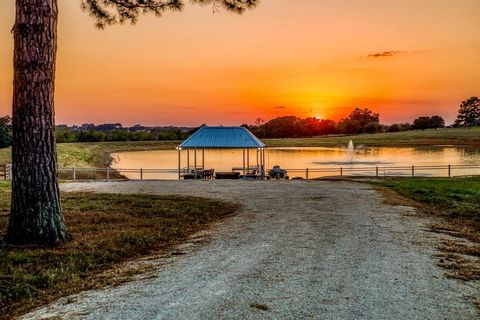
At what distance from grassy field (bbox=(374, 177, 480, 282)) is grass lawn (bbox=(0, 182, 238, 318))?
201 inches

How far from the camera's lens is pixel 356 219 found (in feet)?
40.4

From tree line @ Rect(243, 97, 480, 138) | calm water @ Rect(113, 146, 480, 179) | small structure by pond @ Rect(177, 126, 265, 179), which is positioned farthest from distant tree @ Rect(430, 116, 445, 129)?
small structure by pond @ Rect(177, 126, 265, 179)

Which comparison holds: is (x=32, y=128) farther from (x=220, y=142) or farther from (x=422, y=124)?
(x=422, y=124)

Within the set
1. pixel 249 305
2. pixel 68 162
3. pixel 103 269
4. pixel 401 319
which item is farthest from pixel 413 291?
pixel 68 162

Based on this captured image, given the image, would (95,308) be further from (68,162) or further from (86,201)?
(68,162)

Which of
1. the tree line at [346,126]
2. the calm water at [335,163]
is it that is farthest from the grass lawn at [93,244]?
the tree line at [346,126]

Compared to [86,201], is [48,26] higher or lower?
higher

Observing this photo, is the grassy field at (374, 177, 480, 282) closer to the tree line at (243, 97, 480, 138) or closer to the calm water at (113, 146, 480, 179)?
the calm water at (113, 146, 480, 179)

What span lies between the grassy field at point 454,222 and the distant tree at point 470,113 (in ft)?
459

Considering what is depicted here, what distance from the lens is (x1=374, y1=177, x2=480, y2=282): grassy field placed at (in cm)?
754

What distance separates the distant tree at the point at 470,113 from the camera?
487ft

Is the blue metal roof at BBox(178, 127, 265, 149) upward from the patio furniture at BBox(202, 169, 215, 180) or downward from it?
upward

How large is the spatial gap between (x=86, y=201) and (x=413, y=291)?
12848 millimetres

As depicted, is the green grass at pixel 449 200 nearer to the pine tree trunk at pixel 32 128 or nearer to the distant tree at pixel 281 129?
the pine tree trunk at pixel 32 128
